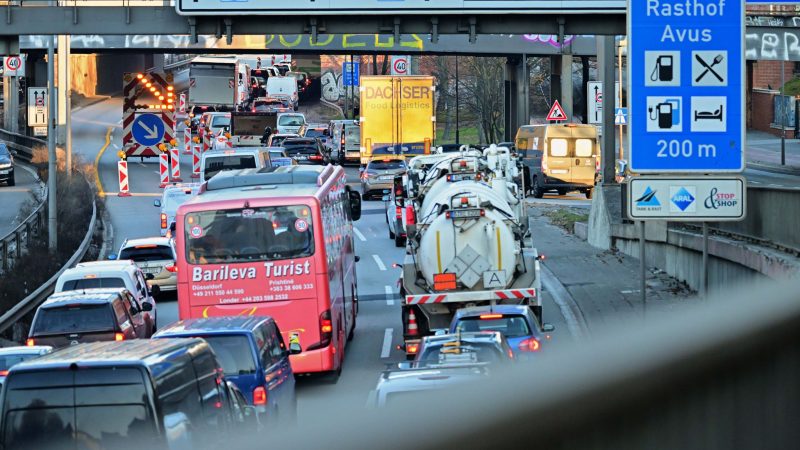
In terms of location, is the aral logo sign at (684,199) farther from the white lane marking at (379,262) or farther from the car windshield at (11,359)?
the white lane marking at (379,262)

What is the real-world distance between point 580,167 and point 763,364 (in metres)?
48.1

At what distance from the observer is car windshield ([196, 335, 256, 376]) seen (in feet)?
46.3

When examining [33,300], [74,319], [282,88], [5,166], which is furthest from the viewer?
[282,88]

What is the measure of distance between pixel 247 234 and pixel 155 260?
11.7 metres

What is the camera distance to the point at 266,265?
62.8 feet

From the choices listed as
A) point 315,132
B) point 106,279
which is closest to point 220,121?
point 315,132

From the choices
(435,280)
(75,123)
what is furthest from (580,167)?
(75,123)

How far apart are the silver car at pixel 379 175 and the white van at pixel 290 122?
21.3 m

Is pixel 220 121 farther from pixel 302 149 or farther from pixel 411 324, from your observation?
pixel 411 324

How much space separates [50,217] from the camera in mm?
32938

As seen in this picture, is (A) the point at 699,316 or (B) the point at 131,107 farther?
(B) the point at 131,107

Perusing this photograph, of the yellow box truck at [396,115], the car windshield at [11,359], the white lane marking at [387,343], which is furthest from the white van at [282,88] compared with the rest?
the car windshield at [11,359]

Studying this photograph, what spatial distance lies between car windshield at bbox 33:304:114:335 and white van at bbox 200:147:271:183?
18.4 m

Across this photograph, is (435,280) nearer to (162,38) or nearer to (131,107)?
(131,107)
